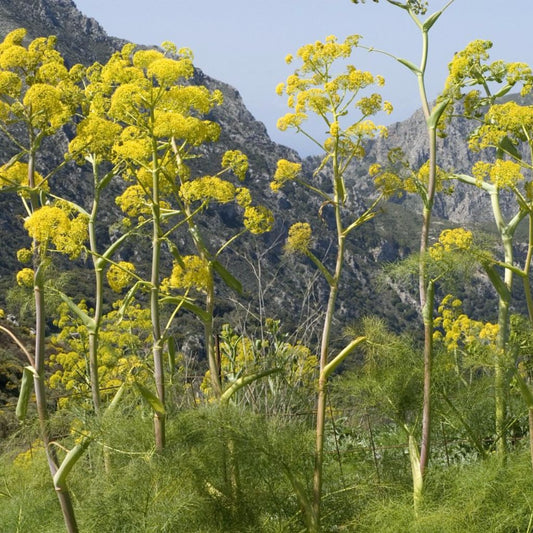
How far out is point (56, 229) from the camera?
3.44 metres

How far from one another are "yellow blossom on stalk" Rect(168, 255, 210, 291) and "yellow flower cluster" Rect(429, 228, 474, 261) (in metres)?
1.15

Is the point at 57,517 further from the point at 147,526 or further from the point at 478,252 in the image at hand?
the point at 478,252

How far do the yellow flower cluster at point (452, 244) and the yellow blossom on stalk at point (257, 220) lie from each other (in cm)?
90

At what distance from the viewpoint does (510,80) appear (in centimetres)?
398

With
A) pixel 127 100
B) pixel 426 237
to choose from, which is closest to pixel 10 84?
pixel 127 100

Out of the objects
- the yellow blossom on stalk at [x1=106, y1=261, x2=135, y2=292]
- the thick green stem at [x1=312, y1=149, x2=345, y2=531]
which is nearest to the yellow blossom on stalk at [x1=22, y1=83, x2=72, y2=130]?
the yellow blossom on stalk at [x1=106, y1=261, x2=135, y2=292]

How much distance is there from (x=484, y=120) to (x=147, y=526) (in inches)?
105

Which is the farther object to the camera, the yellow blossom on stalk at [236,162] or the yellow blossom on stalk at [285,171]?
the yellow blossom on stalk at [236,162]

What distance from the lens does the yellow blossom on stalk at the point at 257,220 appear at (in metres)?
4.03

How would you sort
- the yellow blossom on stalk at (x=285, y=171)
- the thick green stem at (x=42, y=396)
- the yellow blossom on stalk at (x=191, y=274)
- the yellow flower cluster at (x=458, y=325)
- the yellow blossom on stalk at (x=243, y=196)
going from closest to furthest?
the thick green stem at (x=42, y=396) < the yellow blossom on stalk at (x=191, y=274) < the yellow blossom on stalk at (x=285, y=171) < the yellow blossom on stalk at (x=243, y=196) < the yellow flower cluster at (x=458, y=325)

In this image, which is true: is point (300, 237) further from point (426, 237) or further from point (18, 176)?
point (18, 176)

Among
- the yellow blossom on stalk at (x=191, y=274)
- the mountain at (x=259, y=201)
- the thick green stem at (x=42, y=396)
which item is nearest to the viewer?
the thick green stem at (x=42, y=396)

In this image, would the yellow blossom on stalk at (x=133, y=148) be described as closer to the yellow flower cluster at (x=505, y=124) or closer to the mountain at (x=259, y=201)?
the yellow flower cluster at (x=505, y=124)

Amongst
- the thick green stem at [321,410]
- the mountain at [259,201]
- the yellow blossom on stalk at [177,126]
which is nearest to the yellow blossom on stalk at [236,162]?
the yellow blossom on stalk at [177,126]
